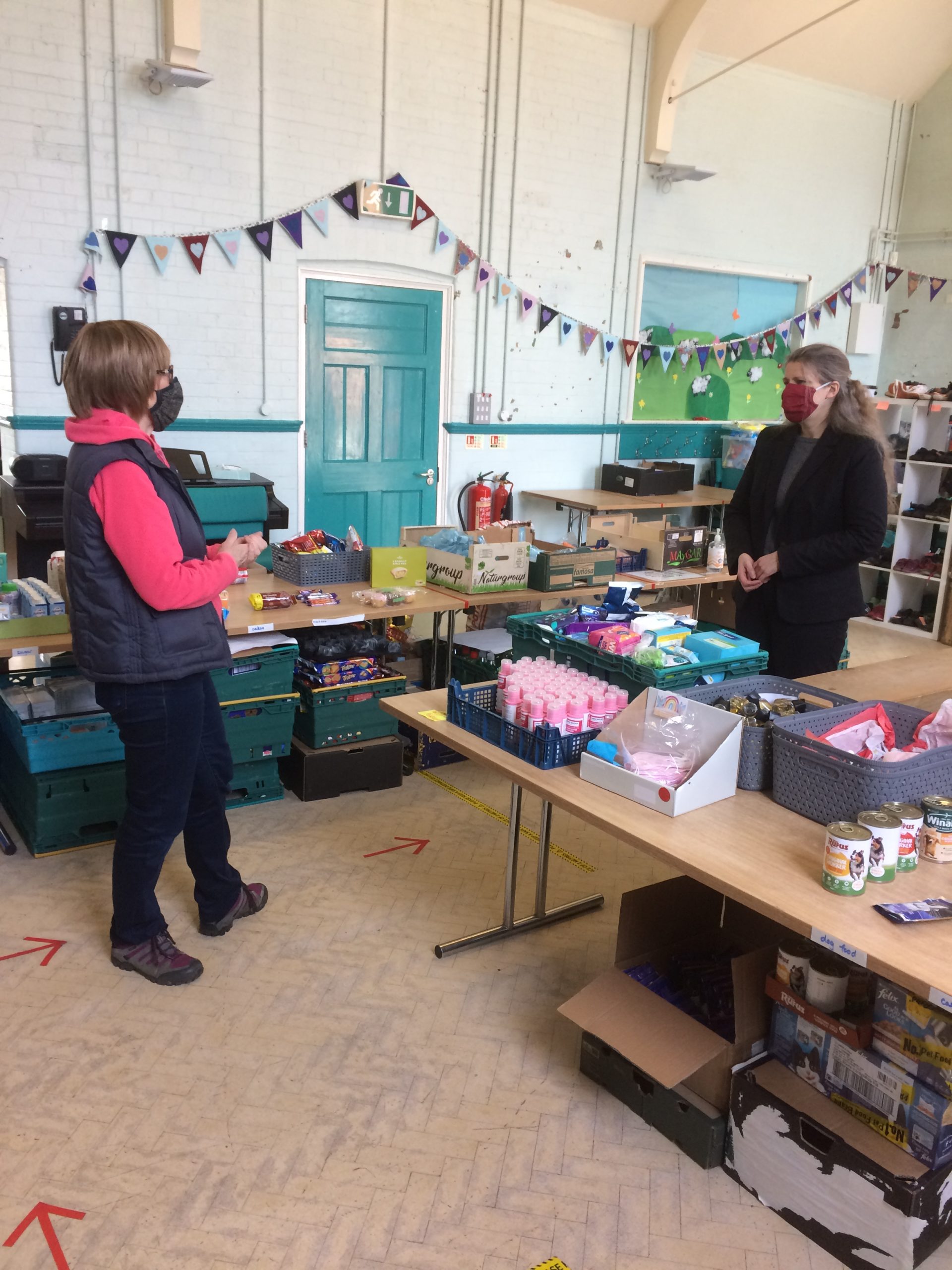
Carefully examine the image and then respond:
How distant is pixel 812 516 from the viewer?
3361 millimetres

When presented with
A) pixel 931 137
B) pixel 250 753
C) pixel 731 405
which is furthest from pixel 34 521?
pixel 931 137

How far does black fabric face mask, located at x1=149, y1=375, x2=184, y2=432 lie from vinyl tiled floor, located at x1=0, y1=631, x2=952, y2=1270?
155 cm

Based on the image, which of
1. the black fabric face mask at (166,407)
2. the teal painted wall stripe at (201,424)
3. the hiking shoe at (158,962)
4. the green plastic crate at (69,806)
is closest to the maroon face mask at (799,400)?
the black fabric face mask at (166,407)

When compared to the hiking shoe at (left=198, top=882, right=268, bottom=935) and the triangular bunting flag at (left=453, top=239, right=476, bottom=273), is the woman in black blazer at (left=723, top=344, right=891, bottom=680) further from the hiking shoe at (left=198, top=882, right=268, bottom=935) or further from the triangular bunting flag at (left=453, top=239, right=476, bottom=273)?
the triangular bunting flag at (left=453, top=239, right=476, bottom=273)

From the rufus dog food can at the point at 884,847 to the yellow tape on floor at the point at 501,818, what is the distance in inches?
61.5

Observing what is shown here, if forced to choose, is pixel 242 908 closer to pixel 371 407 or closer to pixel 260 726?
pixel 260 726

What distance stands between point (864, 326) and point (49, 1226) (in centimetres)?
914

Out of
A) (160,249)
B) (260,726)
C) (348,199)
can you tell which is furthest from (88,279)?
(260,726)

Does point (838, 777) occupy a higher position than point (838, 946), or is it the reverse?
point (838, 777)

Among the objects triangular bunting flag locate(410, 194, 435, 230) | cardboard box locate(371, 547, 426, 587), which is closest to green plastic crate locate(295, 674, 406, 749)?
cardboard box locate(371, 547, 426, 587)

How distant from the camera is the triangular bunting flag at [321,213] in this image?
6371 millimetres

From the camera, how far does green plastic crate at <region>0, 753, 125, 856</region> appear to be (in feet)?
11.5

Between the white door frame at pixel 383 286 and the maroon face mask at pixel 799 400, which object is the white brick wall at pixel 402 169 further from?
the maroon face mask at pixel 799 400

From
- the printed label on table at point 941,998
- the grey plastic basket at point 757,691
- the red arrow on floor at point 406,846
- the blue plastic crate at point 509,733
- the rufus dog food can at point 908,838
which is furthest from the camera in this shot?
the red arrow on floor at point 406,846
